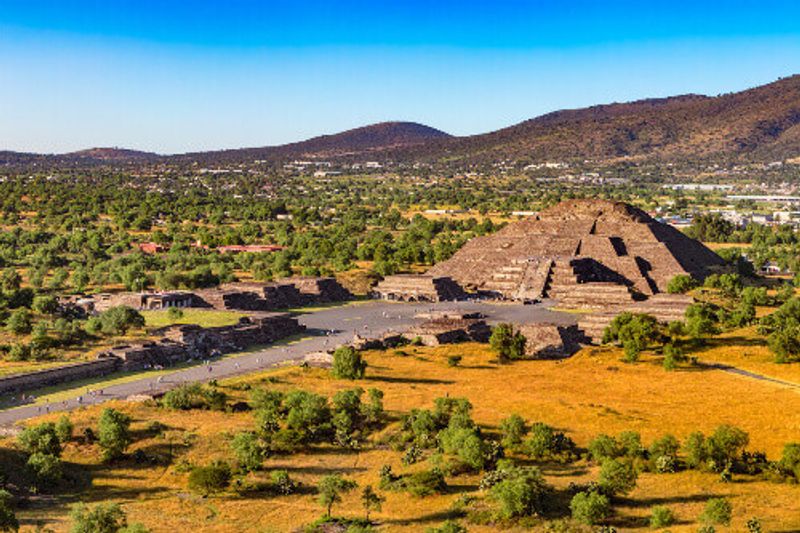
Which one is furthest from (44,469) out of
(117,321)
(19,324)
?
(19,324)

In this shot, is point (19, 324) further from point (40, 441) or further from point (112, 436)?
point (112, 436)

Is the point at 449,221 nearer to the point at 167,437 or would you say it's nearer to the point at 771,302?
the point at 771,302

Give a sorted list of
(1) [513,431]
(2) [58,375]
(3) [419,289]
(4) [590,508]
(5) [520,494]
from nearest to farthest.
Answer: (4) [590,508], (5) [520,494], (1) [513,431], (2) [58,375], (3) [419,289]

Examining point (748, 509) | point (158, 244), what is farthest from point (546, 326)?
point (158, 244)

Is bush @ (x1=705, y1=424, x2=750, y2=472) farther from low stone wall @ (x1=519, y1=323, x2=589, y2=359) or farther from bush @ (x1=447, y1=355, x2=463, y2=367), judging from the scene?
low stone wall @ (x1=519, y1=323, x2=589, y2=359)

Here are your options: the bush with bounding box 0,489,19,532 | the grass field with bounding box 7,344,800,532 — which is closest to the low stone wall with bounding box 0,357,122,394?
the grass field with bounding box 7,344,800,532

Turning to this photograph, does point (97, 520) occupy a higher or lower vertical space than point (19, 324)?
lower

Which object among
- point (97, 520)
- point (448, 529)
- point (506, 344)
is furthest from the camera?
point (506, 344)
